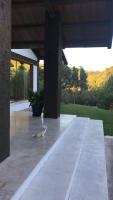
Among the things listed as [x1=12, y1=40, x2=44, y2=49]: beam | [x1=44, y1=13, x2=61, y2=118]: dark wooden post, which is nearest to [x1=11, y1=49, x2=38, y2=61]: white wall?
[x1=12, y1=40, x2=44, y2=49]: beam

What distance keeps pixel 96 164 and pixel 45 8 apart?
212 inches

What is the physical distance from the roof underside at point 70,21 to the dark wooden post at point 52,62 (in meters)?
0.38

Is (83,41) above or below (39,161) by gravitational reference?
above

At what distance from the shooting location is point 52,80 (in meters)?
9.53

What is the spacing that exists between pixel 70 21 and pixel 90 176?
6.57 metres

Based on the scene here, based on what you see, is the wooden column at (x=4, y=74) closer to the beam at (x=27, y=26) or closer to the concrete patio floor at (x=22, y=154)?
the concrete patio floor at (x=22, y=154)

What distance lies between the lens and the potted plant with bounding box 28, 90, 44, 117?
9.90 metres

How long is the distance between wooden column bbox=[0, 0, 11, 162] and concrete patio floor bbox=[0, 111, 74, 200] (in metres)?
0.25

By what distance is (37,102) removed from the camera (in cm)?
999

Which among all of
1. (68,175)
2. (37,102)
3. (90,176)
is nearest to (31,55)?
(37,102)

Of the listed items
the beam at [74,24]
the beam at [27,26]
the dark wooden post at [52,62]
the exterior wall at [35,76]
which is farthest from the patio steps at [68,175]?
the exterior wall at [35,76]

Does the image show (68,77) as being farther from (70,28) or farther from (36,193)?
(36,193)

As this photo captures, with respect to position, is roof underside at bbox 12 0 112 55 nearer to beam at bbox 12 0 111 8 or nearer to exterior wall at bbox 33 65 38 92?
beam at bbox 12 0 111 8

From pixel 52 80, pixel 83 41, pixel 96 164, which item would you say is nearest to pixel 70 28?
pixel 83 41
